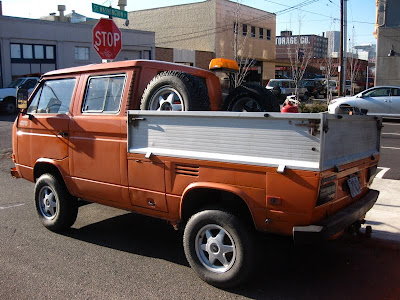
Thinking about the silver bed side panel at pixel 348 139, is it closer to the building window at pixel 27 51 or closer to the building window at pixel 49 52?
the building window at pixel 27 51

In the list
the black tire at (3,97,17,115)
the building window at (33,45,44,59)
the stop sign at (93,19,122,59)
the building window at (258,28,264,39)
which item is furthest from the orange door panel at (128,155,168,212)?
the building window at (258,28,264,39)

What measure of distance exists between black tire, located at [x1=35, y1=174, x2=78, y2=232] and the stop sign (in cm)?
511

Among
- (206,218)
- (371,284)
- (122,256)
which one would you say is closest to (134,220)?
(122,256)

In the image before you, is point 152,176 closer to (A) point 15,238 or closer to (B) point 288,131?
(B) point 288,131

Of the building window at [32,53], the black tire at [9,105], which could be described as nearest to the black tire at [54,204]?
the black tire at [9,105]

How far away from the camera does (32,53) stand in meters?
28.0

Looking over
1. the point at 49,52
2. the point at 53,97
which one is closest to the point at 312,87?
the point at 49,52

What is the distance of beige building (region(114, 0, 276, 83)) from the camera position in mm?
40156

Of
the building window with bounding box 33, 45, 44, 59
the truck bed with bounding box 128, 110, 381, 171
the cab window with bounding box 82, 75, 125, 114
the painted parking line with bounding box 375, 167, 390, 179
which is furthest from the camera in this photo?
the building window with bounding box 33, 45, 44, 59

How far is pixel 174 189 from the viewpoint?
4.14 metres

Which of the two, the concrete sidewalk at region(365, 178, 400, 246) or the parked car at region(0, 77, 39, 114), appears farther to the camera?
the parked car at region(0, 77, 39, 114)

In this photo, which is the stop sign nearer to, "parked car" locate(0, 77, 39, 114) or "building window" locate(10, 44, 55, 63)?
"parked car" locate(0, 77, 39, 114)

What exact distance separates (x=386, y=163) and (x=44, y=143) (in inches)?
294

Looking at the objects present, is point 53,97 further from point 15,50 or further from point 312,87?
point 312,87
